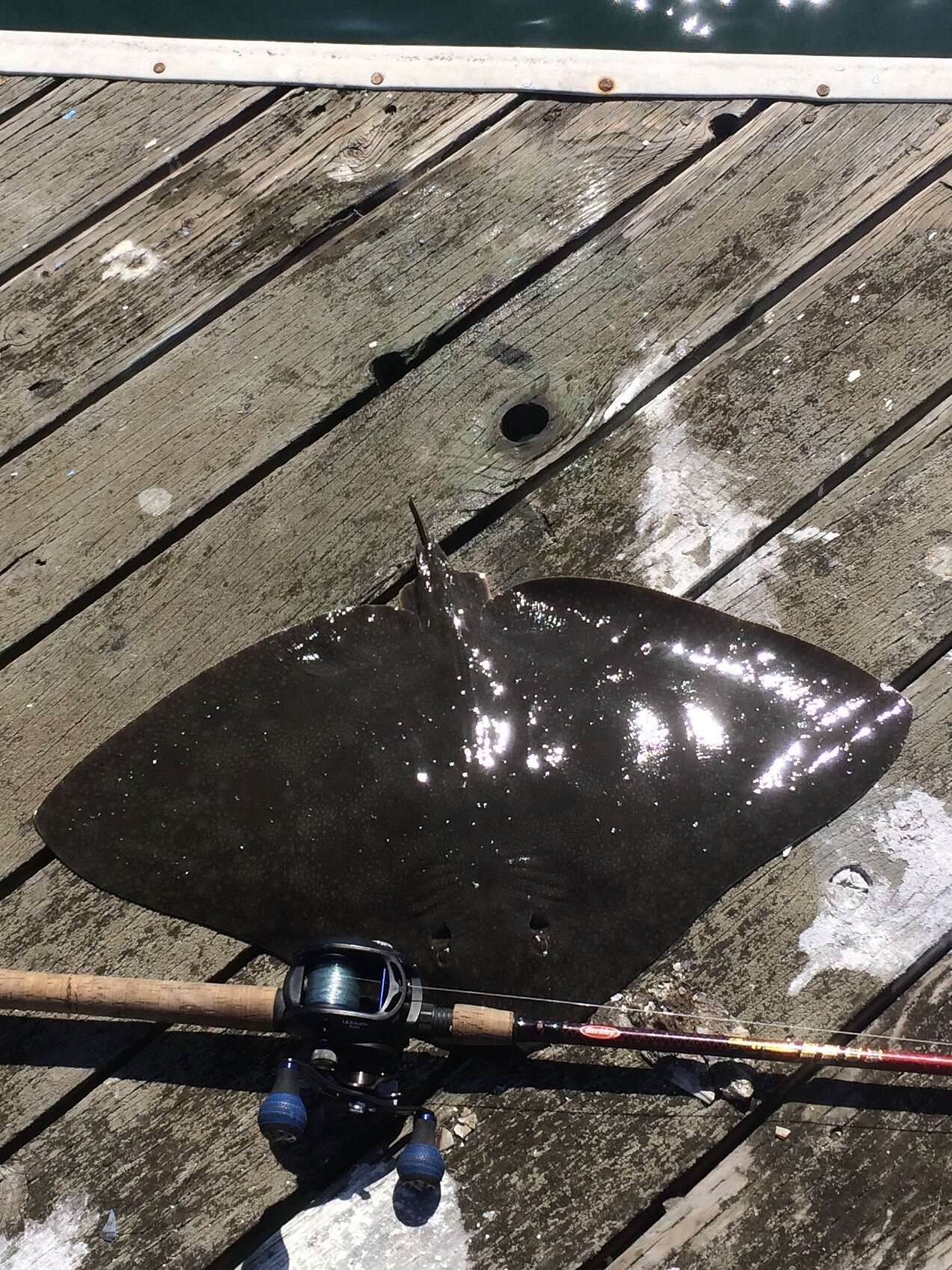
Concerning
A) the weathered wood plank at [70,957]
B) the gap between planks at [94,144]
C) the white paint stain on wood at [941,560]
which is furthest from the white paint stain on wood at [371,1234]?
the gap between planks at [94,144]

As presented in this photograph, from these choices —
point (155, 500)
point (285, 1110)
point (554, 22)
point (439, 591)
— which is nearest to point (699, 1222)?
point (285, 1110)

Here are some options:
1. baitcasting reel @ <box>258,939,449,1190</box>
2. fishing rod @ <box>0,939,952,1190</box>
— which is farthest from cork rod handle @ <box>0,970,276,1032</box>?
baitcasting reel @ <box>258,939,449,1190</box>

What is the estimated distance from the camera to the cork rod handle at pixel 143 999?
258cm

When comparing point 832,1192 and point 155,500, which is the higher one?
point 155,500

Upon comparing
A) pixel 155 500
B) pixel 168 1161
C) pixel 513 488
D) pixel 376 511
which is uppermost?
pixel 155 500

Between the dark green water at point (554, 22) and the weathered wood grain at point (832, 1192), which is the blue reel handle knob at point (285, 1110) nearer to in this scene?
the weathered wood grain at point (832, 1192)

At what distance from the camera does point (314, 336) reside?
3561 millimetres

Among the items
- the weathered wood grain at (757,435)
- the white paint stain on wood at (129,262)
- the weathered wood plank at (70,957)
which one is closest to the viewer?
the weathered wood plank at (70,957)

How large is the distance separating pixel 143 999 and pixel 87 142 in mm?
3091

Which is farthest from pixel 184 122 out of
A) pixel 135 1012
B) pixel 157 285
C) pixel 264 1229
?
pixel 264 1229

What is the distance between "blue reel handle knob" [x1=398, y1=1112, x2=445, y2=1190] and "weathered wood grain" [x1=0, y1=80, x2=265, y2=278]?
3.20 meters

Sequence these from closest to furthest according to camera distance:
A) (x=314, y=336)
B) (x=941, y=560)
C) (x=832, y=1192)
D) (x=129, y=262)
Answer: (x=832, y=1192)
(x=941, y=560)
(x=314, y=336)
(x=129, y=262)

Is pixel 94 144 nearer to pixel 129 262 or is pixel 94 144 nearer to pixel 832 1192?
pixel 129 262

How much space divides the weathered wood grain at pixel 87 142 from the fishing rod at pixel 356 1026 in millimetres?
2655
